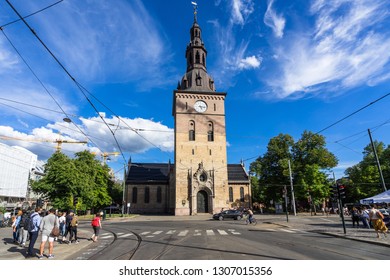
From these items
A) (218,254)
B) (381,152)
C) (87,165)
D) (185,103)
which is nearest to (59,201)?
Answer: (87,165)

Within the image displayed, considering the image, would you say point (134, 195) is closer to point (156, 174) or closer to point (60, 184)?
point (156, 174)

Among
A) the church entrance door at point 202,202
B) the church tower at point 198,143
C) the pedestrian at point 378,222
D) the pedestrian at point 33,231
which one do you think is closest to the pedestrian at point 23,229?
the pedestrian at point 33,231

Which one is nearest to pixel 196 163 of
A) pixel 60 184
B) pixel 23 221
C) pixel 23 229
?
pixel 60 184

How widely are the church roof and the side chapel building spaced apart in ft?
0.63

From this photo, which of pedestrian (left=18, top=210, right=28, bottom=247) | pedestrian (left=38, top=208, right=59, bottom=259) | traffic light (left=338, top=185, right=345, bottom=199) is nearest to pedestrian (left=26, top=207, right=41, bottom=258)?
pedestrian (left=38, top=208, right=59, bottom=259)

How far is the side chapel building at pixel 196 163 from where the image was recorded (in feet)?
134

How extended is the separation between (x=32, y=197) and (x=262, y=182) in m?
80.0

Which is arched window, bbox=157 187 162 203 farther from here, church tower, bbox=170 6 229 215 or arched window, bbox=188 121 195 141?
arched window, bbox=188 121 195 141

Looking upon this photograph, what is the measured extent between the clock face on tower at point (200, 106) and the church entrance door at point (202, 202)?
14.3 metres

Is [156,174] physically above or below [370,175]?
above

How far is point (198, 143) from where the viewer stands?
42844 mm

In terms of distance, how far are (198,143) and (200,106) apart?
675 centimetres

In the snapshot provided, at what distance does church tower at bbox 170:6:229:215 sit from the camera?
40781 mm

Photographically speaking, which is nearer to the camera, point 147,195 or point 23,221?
point 23,221
